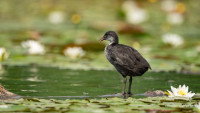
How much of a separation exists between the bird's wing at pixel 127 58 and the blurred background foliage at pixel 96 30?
10.7 ft

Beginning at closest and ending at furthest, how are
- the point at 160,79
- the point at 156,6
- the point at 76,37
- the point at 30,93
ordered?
the point at 30,93
the point at 160,79
the point at 76,37
the point at 156,6

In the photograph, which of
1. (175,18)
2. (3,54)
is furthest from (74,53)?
(175,18)

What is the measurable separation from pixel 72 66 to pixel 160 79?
2.43 m

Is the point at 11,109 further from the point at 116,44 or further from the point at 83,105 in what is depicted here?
the point at 116,44

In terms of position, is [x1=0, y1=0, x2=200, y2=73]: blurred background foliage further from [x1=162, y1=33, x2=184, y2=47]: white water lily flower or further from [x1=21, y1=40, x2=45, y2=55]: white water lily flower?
[x1=21, y1=40, x2=45, y2=55]: white water lily flower

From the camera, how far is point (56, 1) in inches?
1024

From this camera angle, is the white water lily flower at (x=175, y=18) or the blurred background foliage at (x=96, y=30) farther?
the white water lily flower at (x=175, y=18)

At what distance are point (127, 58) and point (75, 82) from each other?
1.89m

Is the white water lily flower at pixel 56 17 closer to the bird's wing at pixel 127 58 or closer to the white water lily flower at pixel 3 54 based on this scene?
the white water lily flower at pixel 3 54

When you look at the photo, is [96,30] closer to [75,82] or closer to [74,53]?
[74,53]

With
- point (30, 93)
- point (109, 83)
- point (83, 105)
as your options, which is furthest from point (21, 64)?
point (83, 105)

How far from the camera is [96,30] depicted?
18.1 meters

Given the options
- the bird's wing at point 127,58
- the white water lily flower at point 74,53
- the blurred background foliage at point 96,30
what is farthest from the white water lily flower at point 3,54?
the bird's wing at point 127,58

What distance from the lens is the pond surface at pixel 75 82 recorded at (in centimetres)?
803
